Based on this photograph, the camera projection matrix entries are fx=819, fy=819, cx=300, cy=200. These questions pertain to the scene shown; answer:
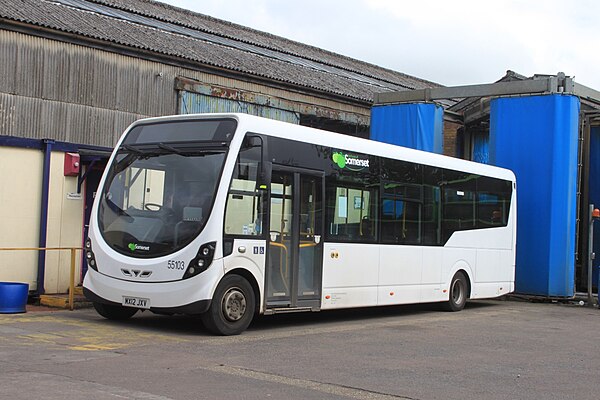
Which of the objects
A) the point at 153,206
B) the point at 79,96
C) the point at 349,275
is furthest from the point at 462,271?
the point at 79,96

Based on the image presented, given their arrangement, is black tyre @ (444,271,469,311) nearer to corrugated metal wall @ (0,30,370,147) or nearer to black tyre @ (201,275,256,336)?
black tyre @ (201,275,256,336)

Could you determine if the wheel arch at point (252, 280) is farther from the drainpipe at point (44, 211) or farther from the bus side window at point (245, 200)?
the drainpipe at point (44, 211)

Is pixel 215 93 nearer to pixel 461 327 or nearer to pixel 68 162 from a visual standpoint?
pixel 68 162

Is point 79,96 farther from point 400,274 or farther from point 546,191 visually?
point 546,191

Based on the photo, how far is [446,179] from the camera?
16.5 meters

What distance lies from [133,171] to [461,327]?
6.14m

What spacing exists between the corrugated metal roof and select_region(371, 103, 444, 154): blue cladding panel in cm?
218

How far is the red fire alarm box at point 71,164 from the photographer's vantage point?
16.0 m

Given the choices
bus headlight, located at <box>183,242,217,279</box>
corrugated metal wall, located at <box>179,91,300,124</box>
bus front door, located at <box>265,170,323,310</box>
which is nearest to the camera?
bus headlight, located at <box>183,242,217,279</box>

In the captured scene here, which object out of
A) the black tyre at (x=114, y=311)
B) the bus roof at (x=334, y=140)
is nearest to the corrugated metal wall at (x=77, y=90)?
the bus roof at (x=334, y=140)

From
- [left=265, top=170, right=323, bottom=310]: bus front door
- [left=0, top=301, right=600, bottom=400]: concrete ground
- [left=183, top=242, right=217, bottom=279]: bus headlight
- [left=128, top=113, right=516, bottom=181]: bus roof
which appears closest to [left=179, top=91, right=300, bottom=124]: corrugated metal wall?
[left=128, top=113, right=516, bottom=181]: bus roof

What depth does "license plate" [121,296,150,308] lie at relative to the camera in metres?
11.4

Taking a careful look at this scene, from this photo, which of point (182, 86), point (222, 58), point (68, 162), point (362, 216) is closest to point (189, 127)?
point (362, 216)

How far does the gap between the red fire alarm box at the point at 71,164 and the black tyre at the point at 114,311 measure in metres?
4.21
